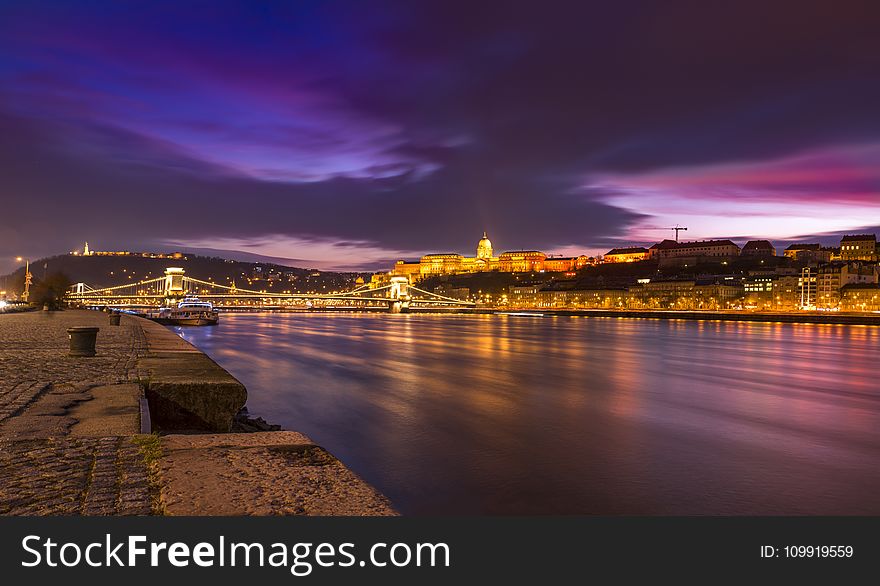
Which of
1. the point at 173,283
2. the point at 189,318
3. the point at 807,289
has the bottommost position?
the point at 189,318

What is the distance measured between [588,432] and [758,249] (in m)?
202

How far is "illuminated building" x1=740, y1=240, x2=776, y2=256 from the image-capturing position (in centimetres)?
19100

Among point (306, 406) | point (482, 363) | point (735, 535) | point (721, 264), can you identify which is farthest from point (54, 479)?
point (721, 264)

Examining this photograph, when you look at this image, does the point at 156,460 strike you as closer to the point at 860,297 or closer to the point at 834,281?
the point at 860,297

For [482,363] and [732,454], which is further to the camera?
[482,363]

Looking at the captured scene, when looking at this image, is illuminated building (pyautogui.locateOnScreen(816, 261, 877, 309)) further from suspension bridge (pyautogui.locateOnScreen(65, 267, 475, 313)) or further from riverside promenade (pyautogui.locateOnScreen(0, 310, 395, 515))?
riverside promenade (pyautogui.locateOnScreen(0, 310, 395, 515))

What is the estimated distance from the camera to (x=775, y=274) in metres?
146

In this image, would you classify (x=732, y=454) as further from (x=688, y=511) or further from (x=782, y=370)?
(x=782, y=370)

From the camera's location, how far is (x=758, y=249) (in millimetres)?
193500

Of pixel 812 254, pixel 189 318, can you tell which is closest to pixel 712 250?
pixel 812 254

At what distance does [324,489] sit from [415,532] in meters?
0.77

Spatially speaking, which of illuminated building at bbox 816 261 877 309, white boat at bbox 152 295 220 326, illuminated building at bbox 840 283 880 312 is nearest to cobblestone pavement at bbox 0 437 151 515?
white boat at bbox 152 295 220 326

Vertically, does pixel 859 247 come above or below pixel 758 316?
above

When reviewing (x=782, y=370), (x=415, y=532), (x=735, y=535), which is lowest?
(x=782, y=370)
